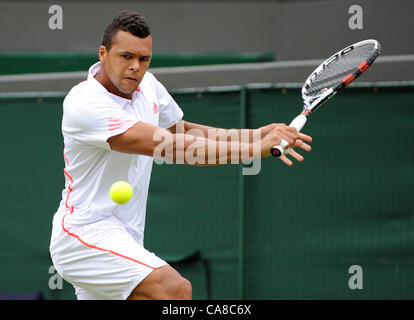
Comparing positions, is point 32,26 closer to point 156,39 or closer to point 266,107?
point 156,39

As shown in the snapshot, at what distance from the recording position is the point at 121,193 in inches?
150

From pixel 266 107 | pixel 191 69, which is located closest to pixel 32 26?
pixel 191 69

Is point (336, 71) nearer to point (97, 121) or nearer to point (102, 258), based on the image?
point (97, 121)

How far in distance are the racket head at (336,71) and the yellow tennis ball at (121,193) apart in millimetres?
1218

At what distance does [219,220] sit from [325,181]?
974 mm

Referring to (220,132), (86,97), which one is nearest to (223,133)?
(220,132)

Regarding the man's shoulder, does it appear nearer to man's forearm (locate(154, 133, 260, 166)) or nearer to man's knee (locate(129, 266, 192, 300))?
man's forearm (locate(154, 133, 260, 166))

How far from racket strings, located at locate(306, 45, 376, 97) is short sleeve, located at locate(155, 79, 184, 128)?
0.83 m

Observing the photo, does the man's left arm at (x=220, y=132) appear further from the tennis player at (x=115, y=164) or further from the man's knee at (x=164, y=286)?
the man's knee at (x=164, y=286)

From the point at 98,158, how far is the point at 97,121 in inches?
10.1

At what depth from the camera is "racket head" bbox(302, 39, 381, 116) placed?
4.46m

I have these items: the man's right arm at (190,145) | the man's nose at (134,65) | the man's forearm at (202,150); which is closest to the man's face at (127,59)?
the man's nose at (134,65)

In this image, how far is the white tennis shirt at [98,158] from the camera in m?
3.87

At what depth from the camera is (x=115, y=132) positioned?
3785mm
